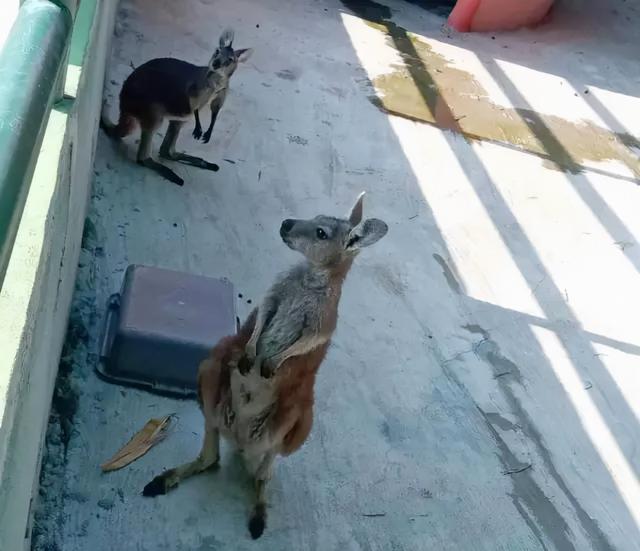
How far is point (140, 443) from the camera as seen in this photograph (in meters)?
2.30

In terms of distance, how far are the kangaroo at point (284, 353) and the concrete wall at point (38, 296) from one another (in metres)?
0.41

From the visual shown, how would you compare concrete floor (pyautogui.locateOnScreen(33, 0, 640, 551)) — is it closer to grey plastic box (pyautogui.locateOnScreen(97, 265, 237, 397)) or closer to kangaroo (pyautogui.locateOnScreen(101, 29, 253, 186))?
grey plastic box (pyautogui.locateOnScreen(97, 265, 237, 397))

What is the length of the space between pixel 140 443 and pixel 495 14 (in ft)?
15.3

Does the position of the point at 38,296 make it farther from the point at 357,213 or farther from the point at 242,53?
the point at 242,53

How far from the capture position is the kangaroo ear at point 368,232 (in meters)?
1.97

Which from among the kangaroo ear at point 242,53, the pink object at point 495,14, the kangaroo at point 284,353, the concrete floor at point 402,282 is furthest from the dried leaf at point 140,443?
the pink object at point 495,14

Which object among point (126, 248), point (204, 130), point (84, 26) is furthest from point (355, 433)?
point (204, 130)

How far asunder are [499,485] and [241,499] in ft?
2.59

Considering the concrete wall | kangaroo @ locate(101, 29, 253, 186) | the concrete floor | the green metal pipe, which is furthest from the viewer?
kangaroo @ locate(101, 29, 253, 186)

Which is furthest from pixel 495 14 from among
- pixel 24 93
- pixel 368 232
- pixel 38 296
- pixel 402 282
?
pixel 24 93

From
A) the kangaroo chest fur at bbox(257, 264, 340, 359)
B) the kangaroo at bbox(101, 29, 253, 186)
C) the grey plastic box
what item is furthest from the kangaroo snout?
the kangaroo at bbox(101, 29, 253, 186)

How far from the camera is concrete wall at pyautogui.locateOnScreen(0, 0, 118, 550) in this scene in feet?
4.49

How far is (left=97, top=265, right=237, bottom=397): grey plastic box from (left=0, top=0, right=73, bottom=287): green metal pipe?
111 centimetres

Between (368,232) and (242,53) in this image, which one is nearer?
(368,232)
